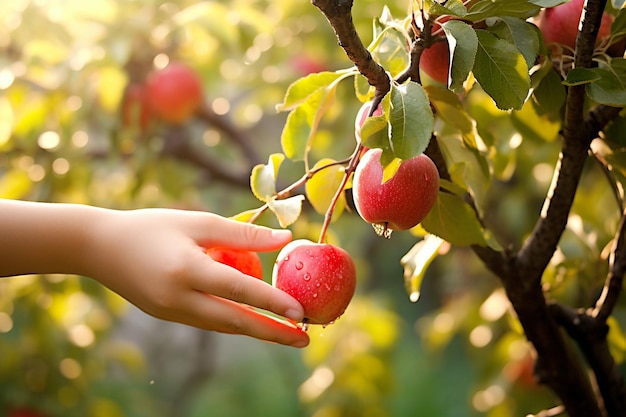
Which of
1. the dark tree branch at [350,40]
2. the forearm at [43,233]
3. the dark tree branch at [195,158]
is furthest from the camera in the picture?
the dark tree branch at [195,158]

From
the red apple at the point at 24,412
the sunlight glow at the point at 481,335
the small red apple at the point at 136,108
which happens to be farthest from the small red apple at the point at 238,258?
the red apple at the point at 24,412

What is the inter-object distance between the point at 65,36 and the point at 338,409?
85 cm

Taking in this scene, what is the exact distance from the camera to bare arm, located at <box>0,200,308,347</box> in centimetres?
54

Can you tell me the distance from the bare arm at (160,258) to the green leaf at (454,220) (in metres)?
0.13

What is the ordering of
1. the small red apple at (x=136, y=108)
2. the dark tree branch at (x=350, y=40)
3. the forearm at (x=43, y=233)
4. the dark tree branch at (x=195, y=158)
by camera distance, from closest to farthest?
1. the dark tree branch at (x=350, y=40)
2. the forearm at (x=43, y=233)
3. the small red apple at (x=136, y=108)
4. the dark tree branch at (x=195, y=158)

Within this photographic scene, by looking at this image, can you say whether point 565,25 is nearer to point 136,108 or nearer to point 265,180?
point 265,180

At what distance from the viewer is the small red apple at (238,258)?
1.95 ft

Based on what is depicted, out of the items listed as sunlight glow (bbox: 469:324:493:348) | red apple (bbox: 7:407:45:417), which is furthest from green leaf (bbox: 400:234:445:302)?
red apple (bbox: 7:407:45:417)

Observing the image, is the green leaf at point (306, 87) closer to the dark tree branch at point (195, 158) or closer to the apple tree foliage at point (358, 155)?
the apple tree foliage at point (358, 155)

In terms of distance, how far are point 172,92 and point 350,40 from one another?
86cm

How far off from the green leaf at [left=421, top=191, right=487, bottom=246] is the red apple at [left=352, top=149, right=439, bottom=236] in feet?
0.20

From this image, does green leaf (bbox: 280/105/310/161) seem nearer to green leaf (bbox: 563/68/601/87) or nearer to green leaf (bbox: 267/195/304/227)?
green leaf (bbox: 267/195/304/227)

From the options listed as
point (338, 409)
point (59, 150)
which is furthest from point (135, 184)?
point (338, 409)

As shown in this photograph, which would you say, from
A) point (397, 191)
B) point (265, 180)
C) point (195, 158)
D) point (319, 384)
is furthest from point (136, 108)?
point (397, 191)
